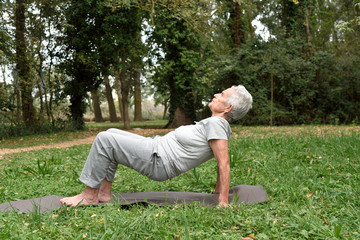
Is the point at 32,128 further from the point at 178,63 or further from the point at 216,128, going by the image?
the point at 216,128

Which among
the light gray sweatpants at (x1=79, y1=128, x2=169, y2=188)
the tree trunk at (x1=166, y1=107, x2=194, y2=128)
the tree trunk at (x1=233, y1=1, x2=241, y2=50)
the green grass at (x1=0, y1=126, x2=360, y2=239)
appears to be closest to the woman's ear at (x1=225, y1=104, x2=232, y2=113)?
the light gray sweatpants at (x1=79, y1=128, x2=169, y2=188)

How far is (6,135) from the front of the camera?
1388 centimetres

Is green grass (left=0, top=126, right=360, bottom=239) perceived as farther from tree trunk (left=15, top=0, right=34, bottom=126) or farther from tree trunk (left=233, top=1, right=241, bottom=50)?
tree trunk (left=233, top=1, right=241, bottom=50)

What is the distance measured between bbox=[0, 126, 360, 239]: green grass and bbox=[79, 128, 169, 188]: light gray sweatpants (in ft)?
1.04

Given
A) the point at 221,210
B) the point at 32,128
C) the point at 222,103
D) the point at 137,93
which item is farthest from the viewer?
the point at 137,93

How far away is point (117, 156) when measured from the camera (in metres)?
3.10

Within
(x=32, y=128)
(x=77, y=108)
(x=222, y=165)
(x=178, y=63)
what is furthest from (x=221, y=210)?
(x=77, y=108)

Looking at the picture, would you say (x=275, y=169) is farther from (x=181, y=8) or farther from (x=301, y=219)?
(x=181, y=8)

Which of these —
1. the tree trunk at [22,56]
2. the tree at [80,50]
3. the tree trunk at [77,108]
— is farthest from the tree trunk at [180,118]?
the tree trunk at [22,56]

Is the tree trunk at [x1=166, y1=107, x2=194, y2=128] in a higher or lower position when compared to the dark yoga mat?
higher

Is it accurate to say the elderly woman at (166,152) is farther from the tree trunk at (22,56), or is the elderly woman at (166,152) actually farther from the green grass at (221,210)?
the tree trunk at (22,56)

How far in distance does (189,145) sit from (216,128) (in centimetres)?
33

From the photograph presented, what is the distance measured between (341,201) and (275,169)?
5.37 ft

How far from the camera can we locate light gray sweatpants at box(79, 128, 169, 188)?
10.0 feet
